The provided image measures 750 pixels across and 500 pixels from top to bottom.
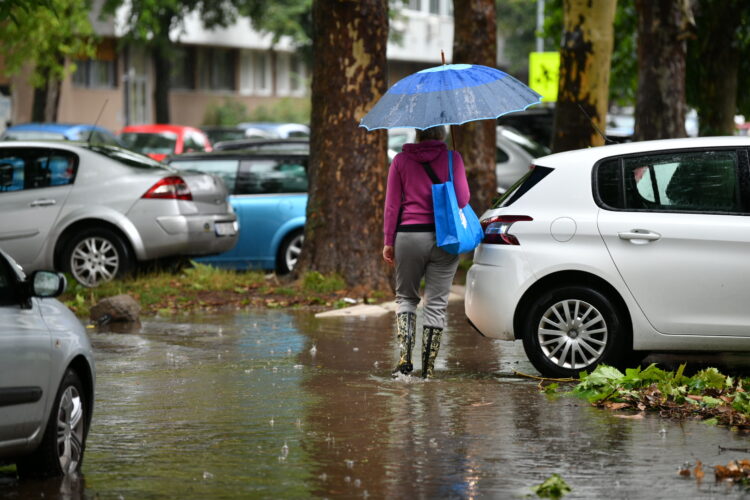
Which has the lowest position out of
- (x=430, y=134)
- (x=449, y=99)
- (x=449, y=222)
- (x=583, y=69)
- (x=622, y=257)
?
(x=622, y=257)

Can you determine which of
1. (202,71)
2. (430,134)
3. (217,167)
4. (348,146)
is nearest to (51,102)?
(217,167)

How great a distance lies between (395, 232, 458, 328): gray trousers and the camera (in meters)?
9.92

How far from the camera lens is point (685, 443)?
7.84 meters

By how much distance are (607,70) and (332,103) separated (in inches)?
182

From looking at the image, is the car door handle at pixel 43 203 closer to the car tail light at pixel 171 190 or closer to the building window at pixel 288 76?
the car tail light at pixel 171 190

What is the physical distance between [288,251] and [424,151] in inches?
324

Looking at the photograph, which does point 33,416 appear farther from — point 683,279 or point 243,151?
point 243,151

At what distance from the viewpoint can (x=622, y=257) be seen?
32.6 feet

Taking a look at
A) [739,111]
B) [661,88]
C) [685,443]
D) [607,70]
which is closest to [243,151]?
[607,70]

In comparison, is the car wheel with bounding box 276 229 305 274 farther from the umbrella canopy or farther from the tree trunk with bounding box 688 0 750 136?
the tree trunk with bounding box 688 0 750 136

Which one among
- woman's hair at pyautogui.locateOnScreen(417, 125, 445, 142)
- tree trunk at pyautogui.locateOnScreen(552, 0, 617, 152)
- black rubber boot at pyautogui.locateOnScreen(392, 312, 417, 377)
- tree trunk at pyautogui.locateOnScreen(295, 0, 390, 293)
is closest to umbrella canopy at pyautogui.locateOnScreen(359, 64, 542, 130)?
woman's hair at pyautogui.locateOnScreen(417, 125, 445, 142)

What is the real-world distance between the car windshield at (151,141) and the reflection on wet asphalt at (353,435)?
2052cm

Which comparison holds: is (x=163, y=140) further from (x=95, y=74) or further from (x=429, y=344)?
(x=95, y=74)

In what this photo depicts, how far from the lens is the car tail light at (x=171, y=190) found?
16.4 meters
